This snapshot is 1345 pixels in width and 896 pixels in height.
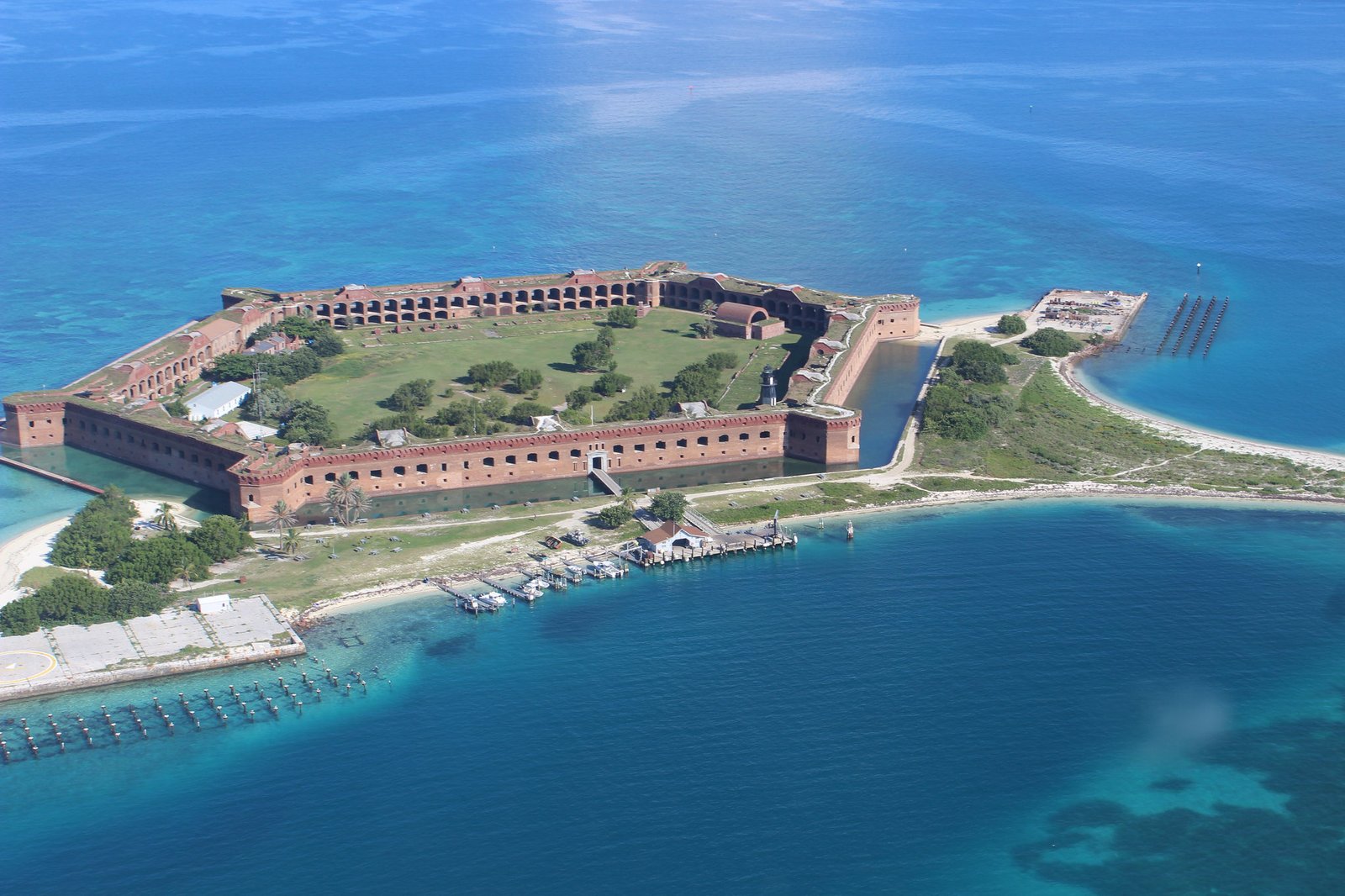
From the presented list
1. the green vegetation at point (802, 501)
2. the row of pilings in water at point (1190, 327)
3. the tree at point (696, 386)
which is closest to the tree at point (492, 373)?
the tree at point (696, 386)

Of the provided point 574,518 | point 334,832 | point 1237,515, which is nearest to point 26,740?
point 334,832

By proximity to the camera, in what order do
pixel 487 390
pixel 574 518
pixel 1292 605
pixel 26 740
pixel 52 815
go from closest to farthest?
pixel 52 815, pixel 26 740, pixel 1292 605, pixel 574 518, pixel 487 390

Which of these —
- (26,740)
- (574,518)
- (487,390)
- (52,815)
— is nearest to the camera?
(52,815)

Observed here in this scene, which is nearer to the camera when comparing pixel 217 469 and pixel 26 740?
pixel 26 740

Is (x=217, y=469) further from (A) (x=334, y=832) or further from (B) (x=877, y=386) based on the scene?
(B) (x=877, y=386)

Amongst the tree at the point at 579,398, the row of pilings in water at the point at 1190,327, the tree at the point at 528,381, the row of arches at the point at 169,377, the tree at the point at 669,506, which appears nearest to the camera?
the tree at the point at 669,506

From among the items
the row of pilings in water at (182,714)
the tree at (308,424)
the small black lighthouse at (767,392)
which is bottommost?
the row of pilings in water at (182,714)

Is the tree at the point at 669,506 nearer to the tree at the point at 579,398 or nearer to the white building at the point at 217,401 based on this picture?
the tree at the point at 579,398
